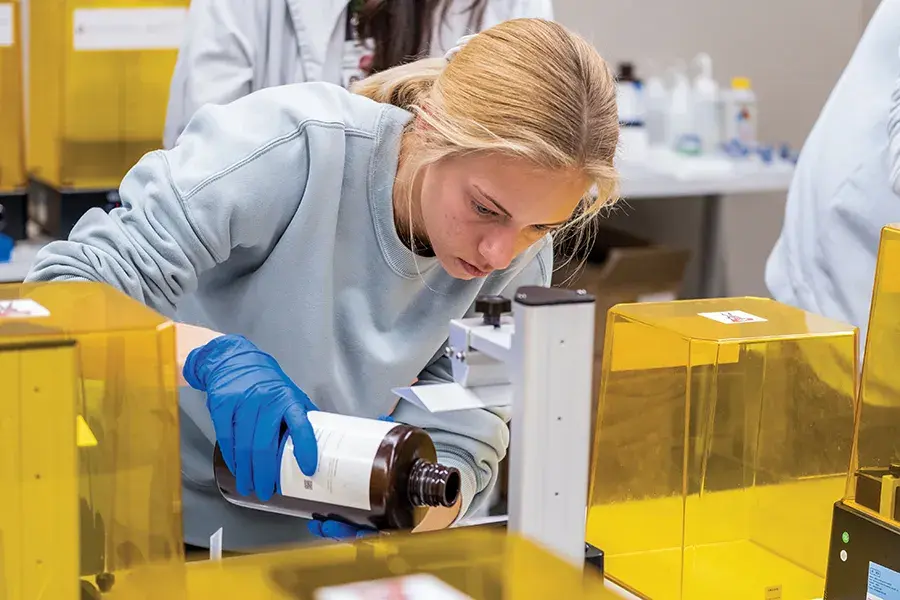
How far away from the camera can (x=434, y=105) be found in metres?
1.33

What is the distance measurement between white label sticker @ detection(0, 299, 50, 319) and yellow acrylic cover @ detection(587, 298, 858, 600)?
578mm

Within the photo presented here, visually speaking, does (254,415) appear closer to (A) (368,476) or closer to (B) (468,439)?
(A) (368,476)

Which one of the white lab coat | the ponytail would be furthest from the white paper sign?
the white lab coat

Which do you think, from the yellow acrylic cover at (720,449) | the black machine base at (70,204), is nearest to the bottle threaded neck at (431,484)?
the yellow acrylic cover at (720,449)

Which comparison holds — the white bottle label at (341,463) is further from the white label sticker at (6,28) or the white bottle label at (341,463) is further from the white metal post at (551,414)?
the white label sticker at (6,28)

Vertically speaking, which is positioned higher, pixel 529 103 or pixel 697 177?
pixel 529 103

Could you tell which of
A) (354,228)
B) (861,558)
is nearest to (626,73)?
(354,228)

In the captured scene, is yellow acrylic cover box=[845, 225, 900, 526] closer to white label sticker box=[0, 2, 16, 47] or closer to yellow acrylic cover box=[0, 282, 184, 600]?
yellow acrylic cover box=[0, 282, 184, 600]

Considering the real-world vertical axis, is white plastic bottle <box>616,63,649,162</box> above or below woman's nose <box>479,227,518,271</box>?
above

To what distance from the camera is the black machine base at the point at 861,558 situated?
107 centimetres

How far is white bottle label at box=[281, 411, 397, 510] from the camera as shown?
3.18 ft

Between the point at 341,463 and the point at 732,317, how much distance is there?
0.47 m

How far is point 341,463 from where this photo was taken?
3.18 feet

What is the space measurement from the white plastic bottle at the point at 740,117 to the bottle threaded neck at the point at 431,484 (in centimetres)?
270
